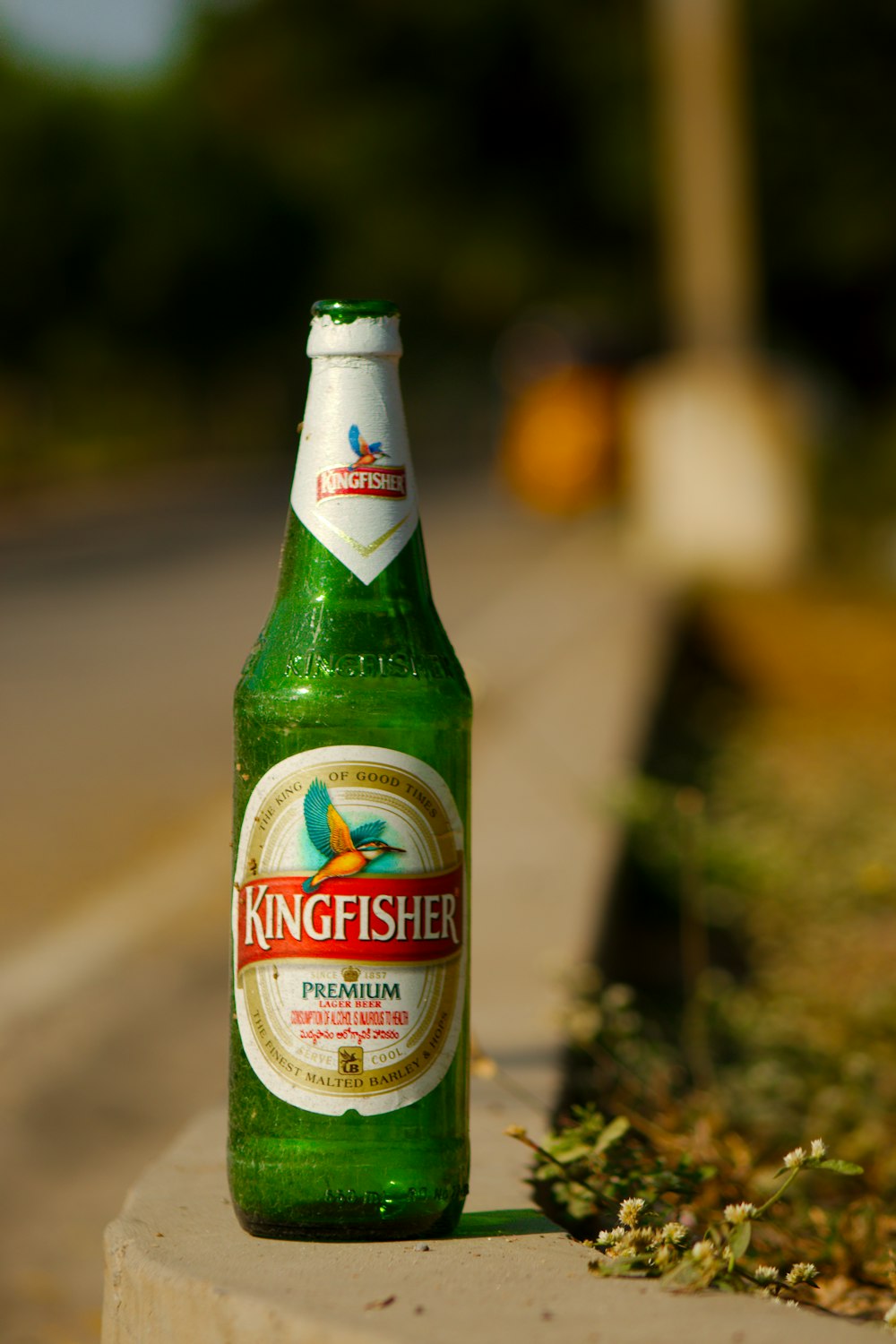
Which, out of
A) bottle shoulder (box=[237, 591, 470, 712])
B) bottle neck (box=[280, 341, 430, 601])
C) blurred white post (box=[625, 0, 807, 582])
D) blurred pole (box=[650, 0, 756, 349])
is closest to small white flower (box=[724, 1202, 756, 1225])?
bottle shoulder (box=[237, 591, 470, 712])

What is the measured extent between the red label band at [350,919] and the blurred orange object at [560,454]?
18412mm

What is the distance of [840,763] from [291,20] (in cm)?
2475

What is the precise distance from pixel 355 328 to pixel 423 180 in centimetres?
2808

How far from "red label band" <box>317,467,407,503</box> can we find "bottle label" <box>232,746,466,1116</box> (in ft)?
1.07

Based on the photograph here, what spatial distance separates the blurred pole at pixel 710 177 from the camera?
1453 cm

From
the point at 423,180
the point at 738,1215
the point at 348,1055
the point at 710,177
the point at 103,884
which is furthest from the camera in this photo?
the point at 423,180

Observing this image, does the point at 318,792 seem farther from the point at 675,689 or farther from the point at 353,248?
the point at 353,248

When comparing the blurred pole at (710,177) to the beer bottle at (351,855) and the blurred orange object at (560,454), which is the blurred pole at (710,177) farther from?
the beer bottle at (351,855)

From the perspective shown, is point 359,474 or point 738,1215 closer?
point 738,1215

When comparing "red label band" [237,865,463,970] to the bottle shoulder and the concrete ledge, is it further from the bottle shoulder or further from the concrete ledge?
the concrete ledge

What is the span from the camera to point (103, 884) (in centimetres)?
543

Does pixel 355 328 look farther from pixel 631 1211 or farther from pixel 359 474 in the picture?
pixel 631 1211

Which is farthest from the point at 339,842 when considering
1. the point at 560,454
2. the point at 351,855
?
the point at 560,454

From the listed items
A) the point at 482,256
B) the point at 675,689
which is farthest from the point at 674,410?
the point at 482,256
